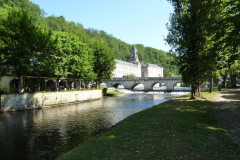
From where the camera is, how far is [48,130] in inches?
797

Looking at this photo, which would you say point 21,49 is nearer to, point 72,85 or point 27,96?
point 27,96

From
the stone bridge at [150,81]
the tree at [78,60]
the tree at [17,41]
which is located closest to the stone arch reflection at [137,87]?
the stone bridge at [150,81]

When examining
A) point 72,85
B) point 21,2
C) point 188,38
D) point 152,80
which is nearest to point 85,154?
point 188,38

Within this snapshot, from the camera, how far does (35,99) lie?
36719 mm

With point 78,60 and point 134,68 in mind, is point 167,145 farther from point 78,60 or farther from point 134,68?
point 134,68

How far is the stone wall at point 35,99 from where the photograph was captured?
3308 cm

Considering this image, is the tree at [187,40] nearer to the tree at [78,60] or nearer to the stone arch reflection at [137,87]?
the tree at [78,60]

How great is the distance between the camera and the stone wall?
1302 inches

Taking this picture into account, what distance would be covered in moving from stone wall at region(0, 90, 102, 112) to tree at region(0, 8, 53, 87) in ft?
16.0

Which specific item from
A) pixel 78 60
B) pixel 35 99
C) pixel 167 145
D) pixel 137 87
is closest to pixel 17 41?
pixel 35 99

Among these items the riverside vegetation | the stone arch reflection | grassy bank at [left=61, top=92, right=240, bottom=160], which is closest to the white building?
the stone arch reflection

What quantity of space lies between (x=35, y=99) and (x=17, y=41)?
425 inches

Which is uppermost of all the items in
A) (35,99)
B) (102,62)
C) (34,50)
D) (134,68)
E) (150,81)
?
(134,68)

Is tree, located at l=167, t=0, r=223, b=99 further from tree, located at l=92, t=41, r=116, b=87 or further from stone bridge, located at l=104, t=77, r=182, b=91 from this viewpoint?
stone bridge, located at l=104, t=77, r=182, b=91
